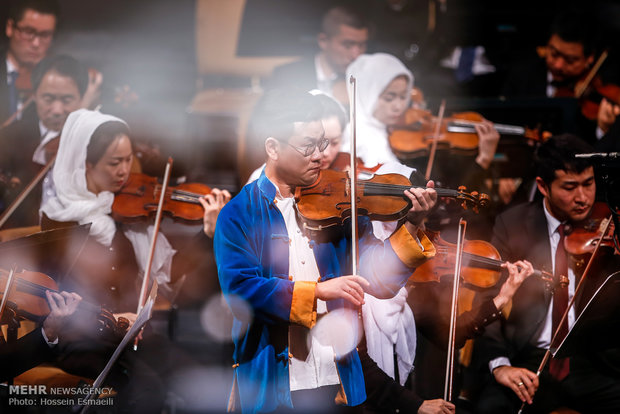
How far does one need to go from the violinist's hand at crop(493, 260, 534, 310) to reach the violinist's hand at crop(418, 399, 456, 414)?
1.86 ft

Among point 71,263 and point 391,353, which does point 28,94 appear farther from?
point 391,353

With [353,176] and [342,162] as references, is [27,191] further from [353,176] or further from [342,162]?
[353,176]

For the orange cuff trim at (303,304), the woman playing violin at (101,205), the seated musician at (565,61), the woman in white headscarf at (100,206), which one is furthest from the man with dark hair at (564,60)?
the woman in white headscarf at (100,206)

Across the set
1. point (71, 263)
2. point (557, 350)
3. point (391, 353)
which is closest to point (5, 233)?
point (71, 263)

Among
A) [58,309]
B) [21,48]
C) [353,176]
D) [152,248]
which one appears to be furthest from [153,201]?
[21,48]

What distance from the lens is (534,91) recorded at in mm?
Answer: 4508

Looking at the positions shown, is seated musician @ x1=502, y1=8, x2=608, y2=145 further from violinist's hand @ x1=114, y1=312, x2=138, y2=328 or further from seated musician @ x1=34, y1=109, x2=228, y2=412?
violinist's hand @ x1=114, y1=312, x2=138, y2=328

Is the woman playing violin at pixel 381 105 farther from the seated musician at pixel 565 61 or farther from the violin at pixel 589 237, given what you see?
the seated musician at pixel 565 61

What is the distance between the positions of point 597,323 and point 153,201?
7.66ft

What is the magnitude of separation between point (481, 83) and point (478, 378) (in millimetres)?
2452

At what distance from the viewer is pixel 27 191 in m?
3.38

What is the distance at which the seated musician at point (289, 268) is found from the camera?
2.68 metres

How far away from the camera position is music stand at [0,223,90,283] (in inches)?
110

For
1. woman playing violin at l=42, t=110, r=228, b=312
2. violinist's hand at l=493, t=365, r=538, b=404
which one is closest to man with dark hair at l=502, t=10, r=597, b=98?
violinist's hand at l=493, t=365, r=538, b=404
